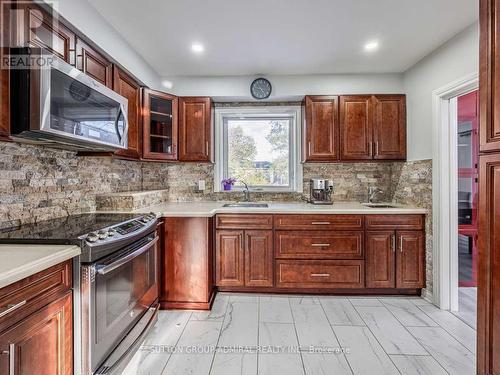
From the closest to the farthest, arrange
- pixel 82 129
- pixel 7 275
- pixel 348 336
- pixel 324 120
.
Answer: pixel 7 275
pixel 82 129
pixel 348 336
pixel 324 120

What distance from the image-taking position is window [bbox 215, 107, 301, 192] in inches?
139

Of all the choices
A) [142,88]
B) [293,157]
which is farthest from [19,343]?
[293,157]

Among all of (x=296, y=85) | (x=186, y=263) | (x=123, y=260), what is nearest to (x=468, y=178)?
(x=296, y=85)

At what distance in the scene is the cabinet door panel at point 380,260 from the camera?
2.81 meters

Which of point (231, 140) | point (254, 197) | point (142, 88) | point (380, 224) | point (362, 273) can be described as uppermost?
point (142, 88)

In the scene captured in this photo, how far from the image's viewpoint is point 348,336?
2131 mm

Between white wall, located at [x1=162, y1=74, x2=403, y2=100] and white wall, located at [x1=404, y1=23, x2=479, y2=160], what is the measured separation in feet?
0.82

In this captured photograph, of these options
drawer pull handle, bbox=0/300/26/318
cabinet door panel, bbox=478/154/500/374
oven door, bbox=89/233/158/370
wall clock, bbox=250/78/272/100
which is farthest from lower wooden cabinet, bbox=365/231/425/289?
drawer pull handle, bbox=0/300/26/318

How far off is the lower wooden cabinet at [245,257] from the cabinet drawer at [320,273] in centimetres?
14

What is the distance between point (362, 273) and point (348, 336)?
824 millimetres

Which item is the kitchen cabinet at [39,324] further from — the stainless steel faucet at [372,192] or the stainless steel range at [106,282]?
the stainless steel faucet at [372,192]

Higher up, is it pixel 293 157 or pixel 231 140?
pixel 231 140

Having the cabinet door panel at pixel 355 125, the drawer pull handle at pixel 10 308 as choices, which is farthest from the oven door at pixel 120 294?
the cabinet door panel at pixel 355 125

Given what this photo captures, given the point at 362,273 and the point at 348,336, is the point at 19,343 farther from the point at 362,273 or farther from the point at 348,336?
the point at 362,273
